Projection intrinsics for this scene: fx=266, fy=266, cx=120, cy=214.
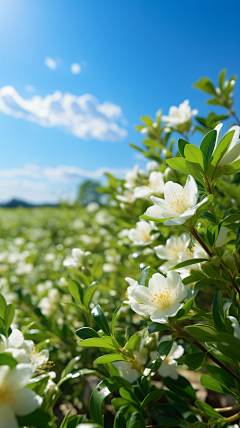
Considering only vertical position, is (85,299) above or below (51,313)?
above

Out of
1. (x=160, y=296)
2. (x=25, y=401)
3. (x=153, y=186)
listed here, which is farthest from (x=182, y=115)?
(x=25, y=401)

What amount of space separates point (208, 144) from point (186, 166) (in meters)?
0.08

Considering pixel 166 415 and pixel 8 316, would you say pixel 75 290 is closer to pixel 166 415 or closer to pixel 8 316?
pixel 8 316

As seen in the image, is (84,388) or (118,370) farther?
(84,388)

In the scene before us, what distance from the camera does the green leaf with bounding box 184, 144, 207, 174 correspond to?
661 mm

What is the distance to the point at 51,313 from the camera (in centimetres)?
154

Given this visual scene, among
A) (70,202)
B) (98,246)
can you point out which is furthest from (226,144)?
(70,202)

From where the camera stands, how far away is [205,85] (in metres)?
1.62

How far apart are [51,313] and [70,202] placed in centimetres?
357

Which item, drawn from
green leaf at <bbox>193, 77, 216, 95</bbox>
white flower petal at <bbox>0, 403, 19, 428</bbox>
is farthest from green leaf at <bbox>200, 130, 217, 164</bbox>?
green leaf at <bbox>193, 77, 216, 95</bbox>

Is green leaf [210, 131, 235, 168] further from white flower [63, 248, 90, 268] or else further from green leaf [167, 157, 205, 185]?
white flower [63, 248, 90, 268]

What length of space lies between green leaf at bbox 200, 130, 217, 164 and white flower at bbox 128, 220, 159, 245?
0.47 meters

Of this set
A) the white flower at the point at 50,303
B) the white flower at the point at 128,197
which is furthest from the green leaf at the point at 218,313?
the white flower at the point at 50,303

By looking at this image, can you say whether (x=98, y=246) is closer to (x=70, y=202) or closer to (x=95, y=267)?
(x=95, y=267)
